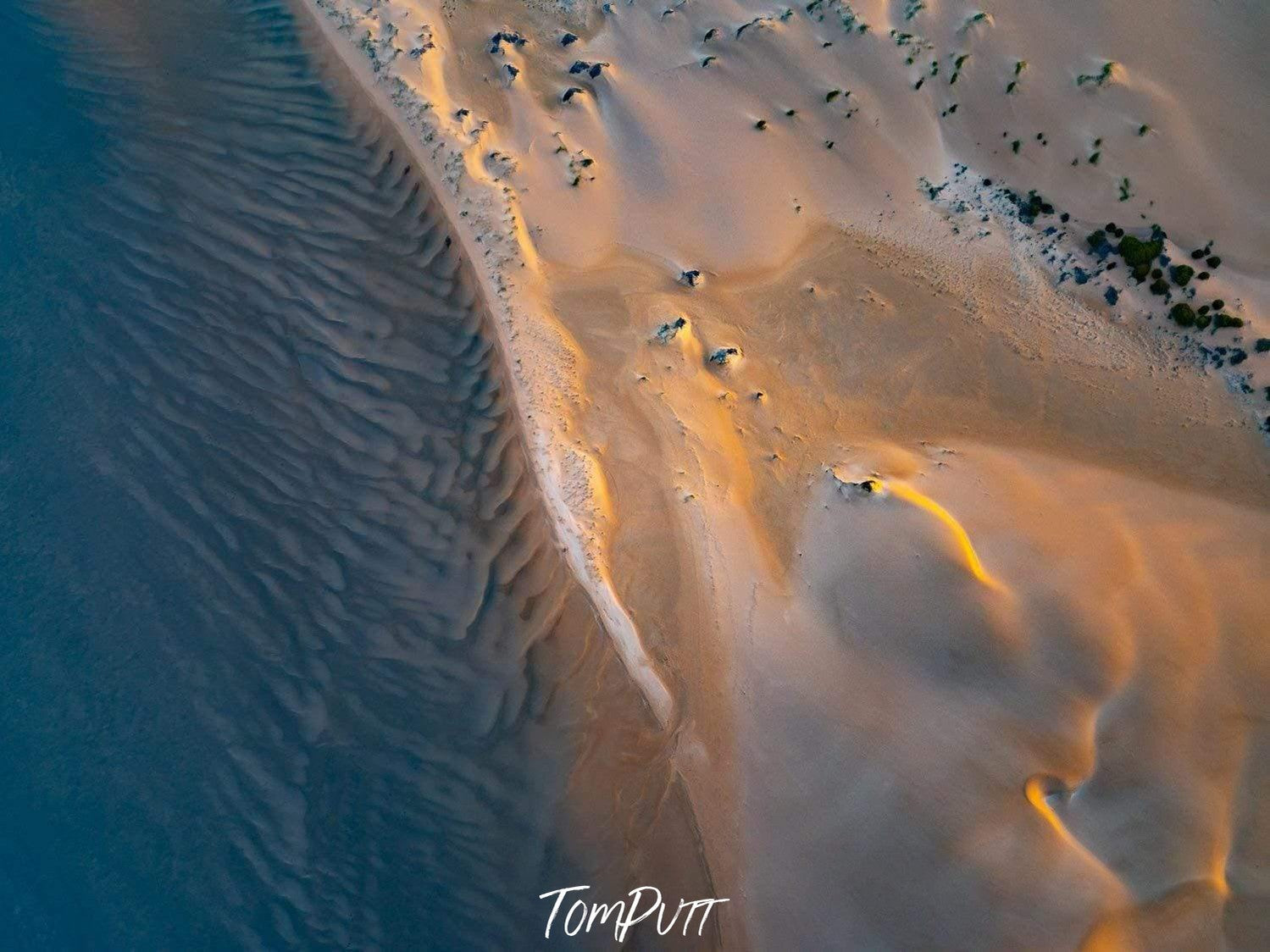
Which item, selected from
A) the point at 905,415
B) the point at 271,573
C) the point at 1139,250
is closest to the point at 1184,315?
the point at 1139,250

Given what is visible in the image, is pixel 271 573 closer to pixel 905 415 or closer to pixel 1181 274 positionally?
pixel 905 415

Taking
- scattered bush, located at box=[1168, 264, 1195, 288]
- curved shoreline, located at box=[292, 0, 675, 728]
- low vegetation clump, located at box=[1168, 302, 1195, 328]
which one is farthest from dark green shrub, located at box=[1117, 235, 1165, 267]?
curved shoreline, located at box=[292, 0, 675, 728]

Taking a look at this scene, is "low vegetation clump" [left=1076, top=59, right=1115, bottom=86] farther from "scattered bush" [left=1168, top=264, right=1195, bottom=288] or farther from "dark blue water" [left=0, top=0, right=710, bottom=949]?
"dark blue water" [left=0, top=0, right=710, bottom=949]

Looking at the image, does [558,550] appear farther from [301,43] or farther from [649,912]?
[301,43]

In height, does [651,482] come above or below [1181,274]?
below

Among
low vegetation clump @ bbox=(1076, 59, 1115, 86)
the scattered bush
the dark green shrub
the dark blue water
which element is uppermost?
low vegetation clump @ bbox=(1076, 59, 1115, 86)

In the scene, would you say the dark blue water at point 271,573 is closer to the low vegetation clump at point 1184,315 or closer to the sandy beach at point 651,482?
the sandy beach at point 651,482
